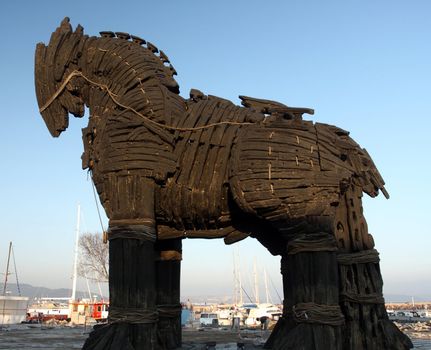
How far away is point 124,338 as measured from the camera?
5254 millimetres

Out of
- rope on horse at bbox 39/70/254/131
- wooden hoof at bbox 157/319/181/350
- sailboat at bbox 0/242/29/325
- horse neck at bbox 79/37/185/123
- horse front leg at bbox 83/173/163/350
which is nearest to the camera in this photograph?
horse front leg at bbox 83/173/163/350

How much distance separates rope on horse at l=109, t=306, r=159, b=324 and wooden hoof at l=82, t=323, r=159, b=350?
0.15 ft

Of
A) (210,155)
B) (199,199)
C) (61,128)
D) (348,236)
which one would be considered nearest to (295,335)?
(348,236)

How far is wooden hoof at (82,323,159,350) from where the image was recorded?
5211 mm

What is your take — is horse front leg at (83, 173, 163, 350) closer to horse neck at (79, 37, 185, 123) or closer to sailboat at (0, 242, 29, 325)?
horse neck at (79, 37, 185, 123)

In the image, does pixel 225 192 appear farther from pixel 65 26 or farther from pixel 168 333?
pixel 65 26

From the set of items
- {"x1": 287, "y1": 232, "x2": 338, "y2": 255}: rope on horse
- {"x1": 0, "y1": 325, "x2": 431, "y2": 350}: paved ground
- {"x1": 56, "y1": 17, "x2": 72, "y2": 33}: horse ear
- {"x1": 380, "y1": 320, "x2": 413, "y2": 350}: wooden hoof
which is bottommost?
{"x1": 0, "y1": 325, "x2": 431, "y2": 350}: paved ground

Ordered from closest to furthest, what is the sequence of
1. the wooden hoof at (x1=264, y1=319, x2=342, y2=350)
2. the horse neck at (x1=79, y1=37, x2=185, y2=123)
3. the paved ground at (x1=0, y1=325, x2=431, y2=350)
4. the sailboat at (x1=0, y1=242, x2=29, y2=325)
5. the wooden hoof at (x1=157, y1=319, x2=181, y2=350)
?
the wooden hoof at (x1=264, y1=319, x2=342, y2=350) < the horse neck at (x1=79, y1=37, x2=185, y2=123) < the wooden hoof at (x1=157, y1=319, x2=181, y2=350) < the paved ground at (x1=0, y1=325, x2=431, y2=350) < the sailboat at (x1=0, y1=242, x2=29, y2=325)

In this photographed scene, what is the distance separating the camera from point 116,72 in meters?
6.34

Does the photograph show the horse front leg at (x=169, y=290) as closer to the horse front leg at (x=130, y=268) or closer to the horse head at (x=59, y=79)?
the horse front leg at (x=130, y=268)

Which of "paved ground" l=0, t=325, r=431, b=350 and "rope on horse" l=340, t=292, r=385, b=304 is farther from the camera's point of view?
"paved ground" l=0, t=325, r=431, b=350

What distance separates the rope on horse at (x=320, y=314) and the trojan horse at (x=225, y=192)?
0.01m

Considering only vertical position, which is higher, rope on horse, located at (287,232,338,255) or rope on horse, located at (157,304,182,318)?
rope on horse, located at (287,232,338,255)

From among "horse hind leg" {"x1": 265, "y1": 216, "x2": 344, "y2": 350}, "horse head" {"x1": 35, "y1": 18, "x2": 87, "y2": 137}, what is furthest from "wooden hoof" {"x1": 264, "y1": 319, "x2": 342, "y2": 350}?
"horse head" {"x1": 35, "y1": 18, "x2": 87, "y2": 137}
